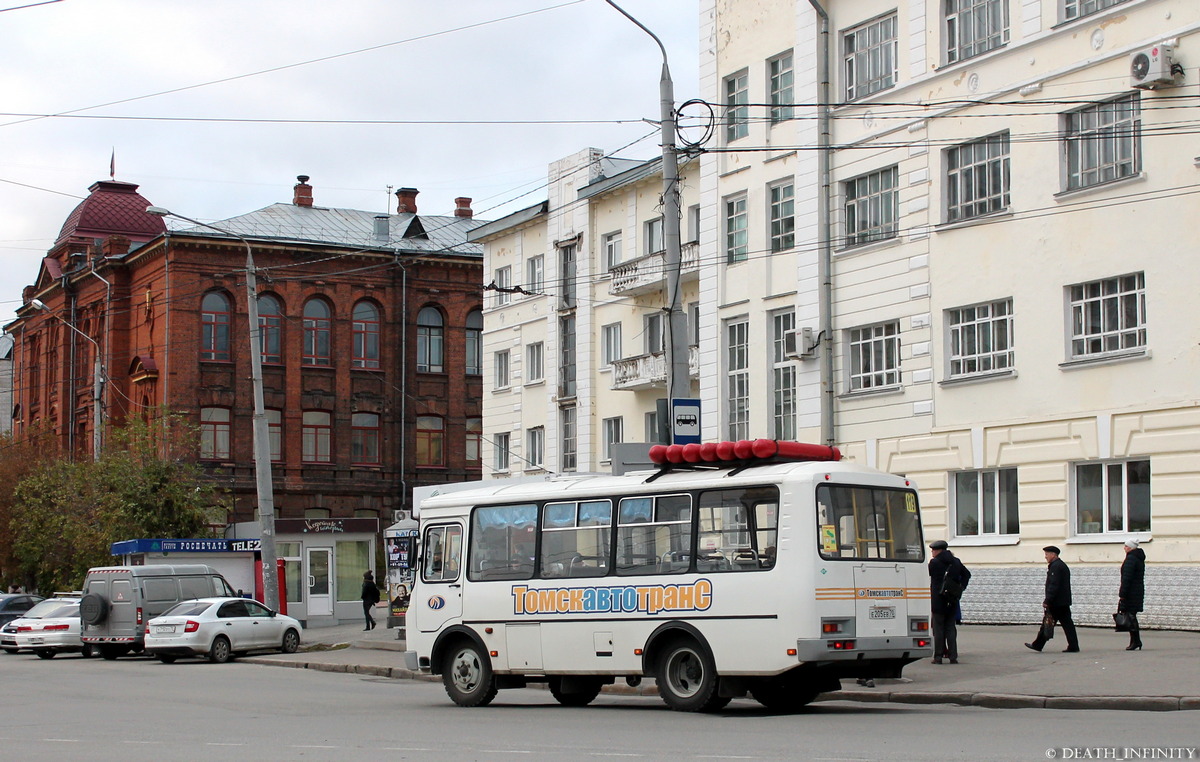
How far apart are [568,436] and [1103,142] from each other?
73.1 feet

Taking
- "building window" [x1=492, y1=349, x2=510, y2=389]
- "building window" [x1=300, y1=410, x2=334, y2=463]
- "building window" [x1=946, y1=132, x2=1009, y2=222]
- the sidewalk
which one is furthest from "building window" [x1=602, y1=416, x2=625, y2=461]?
"building window" [x1=300, y1=410, x2=334, y2=463]

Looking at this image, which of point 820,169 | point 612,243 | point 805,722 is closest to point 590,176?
point 612,243

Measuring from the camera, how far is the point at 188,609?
32.5 metres

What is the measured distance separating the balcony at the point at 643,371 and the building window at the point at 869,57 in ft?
29.9

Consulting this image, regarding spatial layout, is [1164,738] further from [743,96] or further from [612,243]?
[612,243]

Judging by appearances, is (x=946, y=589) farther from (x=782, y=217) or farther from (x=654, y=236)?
(x=654, y=236)

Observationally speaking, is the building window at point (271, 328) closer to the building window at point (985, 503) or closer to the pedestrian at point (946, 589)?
the building window at point (985, 503)

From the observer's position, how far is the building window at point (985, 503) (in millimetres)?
27359

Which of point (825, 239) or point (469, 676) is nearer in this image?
point (469, 676)

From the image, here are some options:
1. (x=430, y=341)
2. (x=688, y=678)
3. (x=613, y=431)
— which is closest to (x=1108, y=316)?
(x=688, y=678)

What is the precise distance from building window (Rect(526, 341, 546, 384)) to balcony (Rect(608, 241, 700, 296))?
554cm

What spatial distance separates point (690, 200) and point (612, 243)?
4263 mm

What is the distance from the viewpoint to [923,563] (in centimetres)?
1683

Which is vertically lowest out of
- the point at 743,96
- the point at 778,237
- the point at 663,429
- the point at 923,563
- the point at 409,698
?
the point at 409,698
